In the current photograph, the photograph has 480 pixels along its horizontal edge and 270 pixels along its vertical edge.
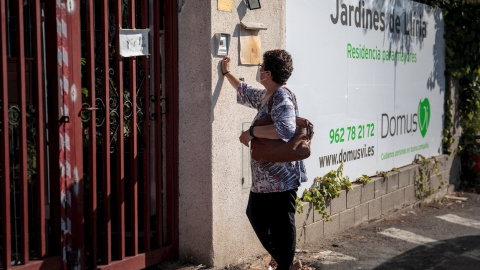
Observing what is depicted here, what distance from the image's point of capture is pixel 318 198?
676 cm

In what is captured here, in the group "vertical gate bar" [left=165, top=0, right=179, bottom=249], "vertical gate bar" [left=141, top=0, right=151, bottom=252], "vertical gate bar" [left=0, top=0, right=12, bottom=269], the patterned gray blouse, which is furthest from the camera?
"vertical gate bar" [left=165, top=0, right=179, bottom=249]

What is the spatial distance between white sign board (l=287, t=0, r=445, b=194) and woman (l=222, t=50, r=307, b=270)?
156 centimetres

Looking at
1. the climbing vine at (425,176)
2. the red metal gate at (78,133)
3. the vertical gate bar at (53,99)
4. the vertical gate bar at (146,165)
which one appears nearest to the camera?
the red metal gate at (78,133)

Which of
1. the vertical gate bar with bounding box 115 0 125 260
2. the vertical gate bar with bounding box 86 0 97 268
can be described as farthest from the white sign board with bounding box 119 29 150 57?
the vertical gate bar with bounding box 86 0 97 268

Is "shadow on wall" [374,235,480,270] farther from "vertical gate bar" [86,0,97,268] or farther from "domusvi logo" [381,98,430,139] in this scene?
"vertical gate bar" [86,0,97,268]

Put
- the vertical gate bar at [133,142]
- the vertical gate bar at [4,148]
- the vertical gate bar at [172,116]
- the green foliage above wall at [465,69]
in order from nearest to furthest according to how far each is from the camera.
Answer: the vertical gate bar at [4,148], the vertical gate bar at [133,142], the vertical gate bar at [172,116], the green foliage above wall at [465,69]

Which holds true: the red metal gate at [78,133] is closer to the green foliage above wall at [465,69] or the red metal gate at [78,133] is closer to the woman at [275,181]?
the woman at [275,181]

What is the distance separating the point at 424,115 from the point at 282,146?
523 centimetres

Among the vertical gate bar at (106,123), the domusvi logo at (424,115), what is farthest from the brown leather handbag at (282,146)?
the domusvi logo at (424,115)

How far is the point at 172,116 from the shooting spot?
546cm

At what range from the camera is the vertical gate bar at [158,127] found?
527 centimetres

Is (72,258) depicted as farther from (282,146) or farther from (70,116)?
(282,146)

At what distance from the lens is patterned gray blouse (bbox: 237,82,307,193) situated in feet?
15.3

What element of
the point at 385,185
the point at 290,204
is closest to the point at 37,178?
the point at 290,204
